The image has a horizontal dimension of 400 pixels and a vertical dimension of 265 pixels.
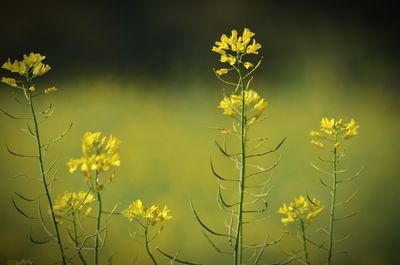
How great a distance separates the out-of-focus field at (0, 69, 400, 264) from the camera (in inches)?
74.6

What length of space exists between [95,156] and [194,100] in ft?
3.37

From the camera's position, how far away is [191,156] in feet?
6.51

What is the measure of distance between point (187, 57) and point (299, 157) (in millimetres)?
680

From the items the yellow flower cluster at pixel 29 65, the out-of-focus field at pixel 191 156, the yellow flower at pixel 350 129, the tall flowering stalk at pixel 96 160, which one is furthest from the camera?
the out-of-focus field at pixel 191 156

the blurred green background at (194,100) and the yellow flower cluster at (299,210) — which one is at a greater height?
the blurred green background at (194,100)

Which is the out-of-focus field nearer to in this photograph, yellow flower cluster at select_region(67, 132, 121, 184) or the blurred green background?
the blurred green background

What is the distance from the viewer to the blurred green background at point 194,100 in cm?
191

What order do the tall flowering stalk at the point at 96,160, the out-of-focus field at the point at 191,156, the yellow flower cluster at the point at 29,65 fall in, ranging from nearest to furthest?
the tall flowering stalk at the point at 96,160 → the yellow flower cluster at the point at 29,65 → the out-of-focus field at the point at 191,156

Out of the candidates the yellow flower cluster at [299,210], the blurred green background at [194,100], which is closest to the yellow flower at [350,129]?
the yellow flower cluster at [299,210]

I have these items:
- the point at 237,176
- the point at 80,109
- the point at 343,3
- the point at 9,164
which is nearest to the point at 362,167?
the point at 237,176

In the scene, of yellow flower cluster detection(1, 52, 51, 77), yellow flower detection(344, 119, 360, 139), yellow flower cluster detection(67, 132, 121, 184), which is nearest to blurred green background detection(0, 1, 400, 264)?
yellow flower detection(344, 119, 360, 139)

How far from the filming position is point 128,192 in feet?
6.28

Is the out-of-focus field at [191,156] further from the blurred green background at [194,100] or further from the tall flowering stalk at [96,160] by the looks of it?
the tall flowering stalk at [96,160]

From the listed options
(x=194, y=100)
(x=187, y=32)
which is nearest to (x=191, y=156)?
(x=194, y=100)
